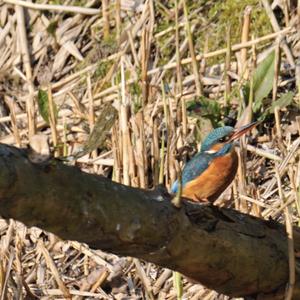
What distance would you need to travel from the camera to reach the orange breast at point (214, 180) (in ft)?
18.4

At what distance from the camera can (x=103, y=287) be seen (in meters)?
5.53

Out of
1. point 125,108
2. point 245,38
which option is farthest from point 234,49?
point 125,108

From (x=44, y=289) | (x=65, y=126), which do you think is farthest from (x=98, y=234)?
(x=65, y=126)

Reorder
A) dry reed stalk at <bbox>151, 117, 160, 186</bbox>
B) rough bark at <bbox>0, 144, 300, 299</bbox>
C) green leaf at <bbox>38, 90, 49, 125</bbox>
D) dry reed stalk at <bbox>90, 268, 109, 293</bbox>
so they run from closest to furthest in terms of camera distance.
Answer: rough bark at <bbox>0, 144, 300, 299</bbox>
dry reed stalk at <bbox>90, 268, 109, 293</bbox>
dry reed stalk at <bbox>151, 117, 160, 186</bbox>
green leaf at <bbox>38, 90, 49, 125</bbox>

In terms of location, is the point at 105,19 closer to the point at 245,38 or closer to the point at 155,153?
the point at 245,38

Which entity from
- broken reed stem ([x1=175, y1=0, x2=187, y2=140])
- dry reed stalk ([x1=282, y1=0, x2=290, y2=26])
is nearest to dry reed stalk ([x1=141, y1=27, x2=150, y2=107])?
broken reed stem ([x1=175, y1=0, x2=187, y2=140])

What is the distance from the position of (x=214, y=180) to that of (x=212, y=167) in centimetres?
8

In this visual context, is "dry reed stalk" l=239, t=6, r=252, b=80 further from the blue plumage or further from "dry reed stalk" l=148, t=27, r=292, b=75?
the blue plumage

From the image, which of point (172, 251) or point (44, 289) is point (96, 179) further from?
point (44, 289)

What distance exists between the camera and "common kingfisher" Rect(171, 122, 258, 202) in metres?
5.64

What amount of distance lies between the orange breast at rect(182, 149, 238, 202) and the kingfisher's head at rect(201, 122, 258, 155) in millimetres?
56

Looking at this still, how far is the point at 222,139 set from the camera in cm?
582

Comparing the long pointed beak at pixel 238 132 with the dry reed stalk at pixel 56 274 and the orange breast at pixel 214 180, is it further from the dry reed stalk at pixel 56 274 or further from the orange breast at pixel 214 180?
the dry reed stalk at pixel 56 274

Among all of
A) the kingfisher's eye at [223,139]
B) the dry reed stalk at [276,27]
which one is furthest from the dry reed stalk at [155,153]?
the dry reed stalk at [276,27]
